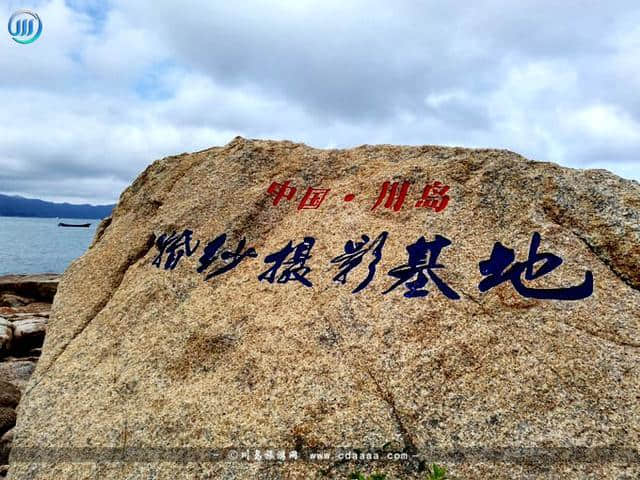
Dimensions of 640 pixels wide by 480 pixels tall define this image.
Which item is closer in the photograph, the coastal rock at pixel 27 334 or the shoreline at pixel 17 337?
the shoreline at pixel 17 337

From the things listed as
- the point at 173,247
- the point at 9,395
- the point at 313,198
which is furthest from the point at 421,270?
the point at 9,395

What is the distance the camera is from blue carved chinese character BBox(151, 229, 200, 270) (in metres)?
7.01

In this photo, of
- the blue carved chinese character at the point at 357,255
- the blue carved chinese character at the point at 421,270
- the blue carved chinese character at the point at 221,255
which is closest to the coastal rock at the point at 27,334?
the blue carved chinese character at the point at 221,255

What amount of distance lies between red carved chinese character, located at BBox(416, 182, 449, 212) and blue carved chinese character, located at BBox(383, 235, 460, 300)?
491 mm

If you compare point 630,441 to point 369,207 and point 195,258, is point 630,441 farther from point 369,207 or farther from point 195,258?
point 195,258

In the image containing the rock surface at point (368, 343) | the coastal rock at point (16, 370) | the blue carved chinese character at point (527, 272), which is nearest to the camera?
the rock surface at point (368, 343)

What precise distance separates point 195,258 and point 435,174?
10.5 feet

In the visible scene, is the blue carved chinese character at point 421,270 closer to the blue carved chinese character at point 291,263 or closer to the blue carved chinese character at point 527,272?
the blue carved chinese character at point 527,272

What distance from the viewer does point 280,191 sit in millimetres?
7223

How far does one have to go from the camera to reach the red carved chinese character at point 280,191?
23.5 feet

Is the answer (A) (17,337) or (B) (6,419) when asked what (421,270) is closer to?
(B) (6,419)

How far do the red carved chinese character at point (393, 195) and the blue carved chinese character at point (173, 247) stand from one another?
2.49 metres

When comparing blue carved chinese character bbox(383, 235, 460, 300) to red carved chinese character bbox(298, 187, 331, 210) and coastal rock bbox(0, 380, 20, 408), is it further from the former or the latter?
coastal rock bbox(0, 380, 20, 408)

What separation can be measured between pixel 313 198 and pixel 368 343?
2.40 metres
